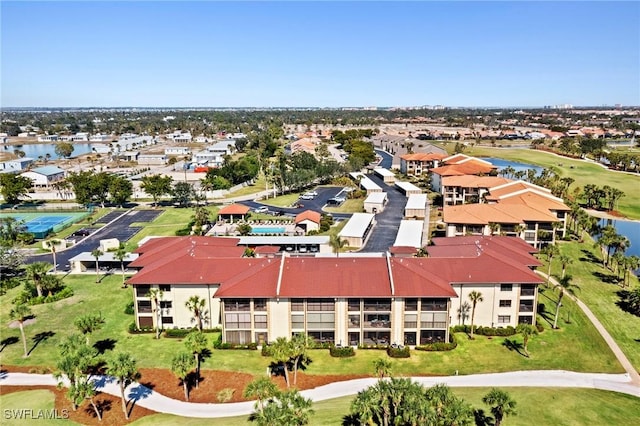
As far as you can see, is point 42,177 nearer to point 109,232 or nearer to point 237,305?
point 109,232

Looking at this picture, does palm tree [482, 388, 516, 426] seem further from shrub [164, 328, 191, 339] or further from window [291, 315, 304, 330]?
shrub [164, 328, 191, 339]

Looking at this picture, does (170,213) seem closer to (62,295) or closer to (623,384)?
(62,295)

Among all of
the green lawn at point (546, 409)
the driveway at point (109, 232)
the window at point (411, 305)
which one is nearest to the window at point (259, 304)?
the green lawn at point (546, 409)

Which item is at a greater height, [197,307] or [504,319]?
[197,307]

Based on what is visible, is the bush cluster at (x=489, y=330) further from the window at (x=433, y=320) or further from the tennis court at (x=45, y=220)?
the tennis court at (x=45, y=220)

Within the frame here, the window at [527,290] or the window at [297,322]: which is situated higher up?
the window at [527,290]

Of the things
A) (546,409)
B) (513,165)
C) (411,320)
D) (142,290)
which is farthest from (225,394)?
(513,165)
